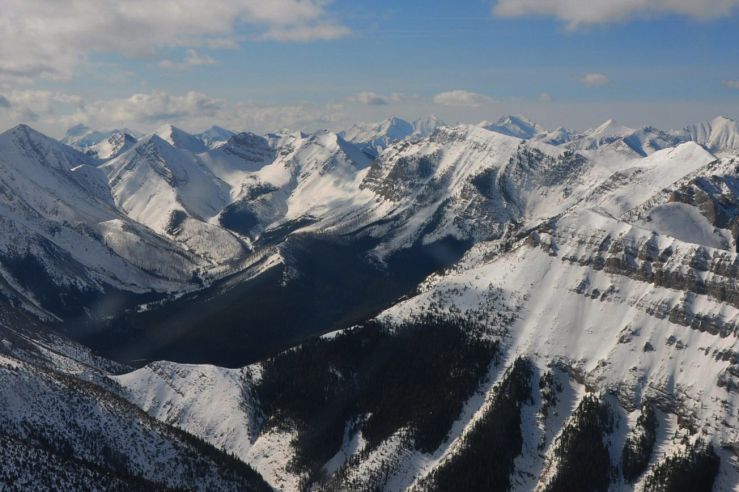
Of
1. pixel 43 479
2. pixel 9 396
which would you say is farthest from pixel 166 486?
pixel 9 396

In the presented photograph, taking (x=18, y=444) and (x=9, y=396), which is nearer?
(x=18, y=444)

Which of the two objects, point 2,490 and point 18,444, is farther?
point 18,444

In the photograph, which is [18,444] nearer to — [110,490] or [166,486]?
[110,490]

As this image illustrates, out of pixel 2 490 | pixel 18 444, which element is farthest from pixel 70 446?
pixel 2 490

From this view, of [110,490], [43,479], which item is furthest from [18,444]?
[110,490]

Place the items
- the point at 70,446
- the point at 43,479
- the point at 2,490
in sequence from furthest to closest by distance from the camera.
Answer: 1. the point at 70,446
2. the point at 43,479
3. the point at 2,490

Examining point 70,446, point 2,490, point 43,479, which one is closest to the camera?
point 2,490

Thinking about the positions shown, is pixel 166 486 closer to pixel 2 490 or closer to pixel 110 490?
pixel 110 490
